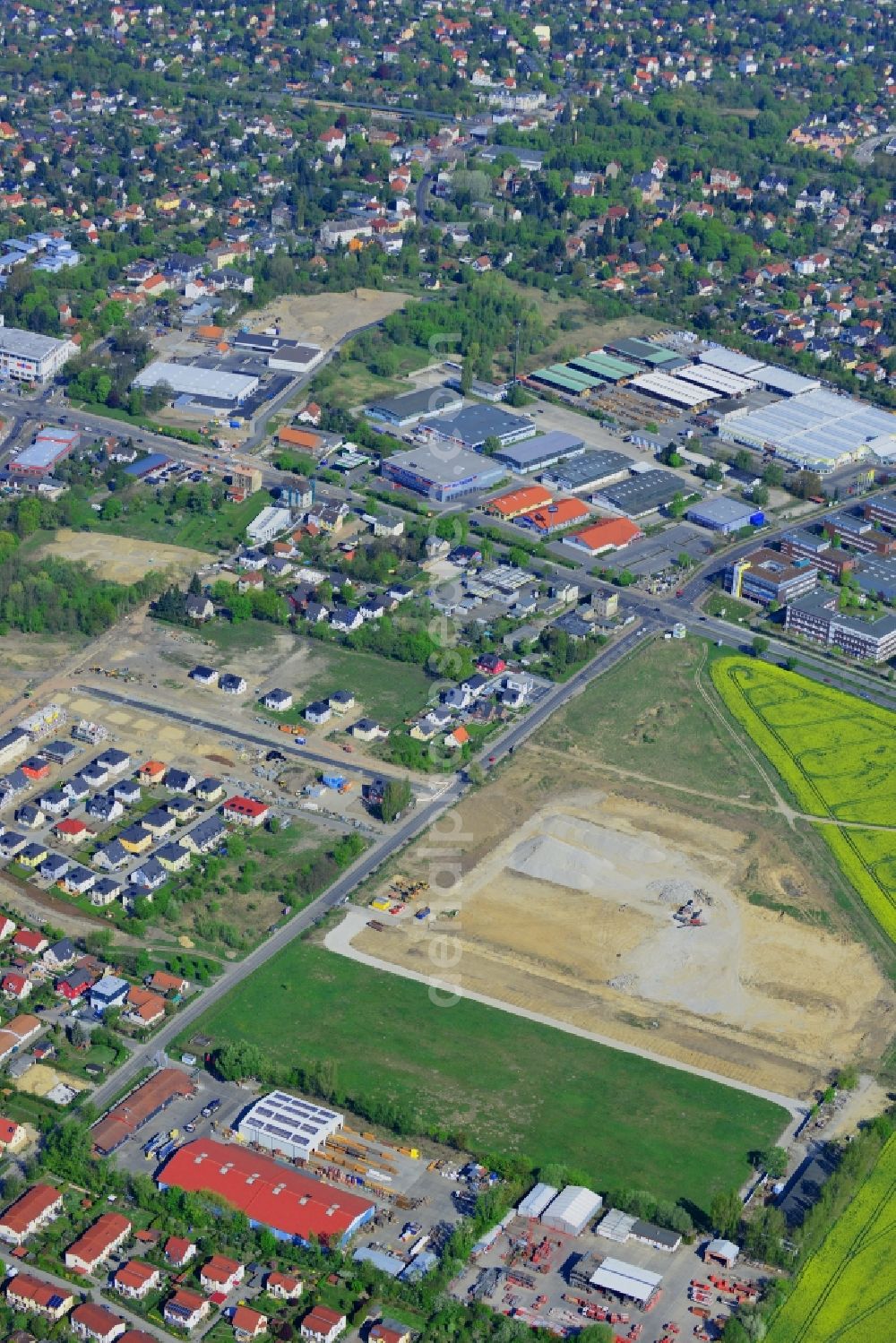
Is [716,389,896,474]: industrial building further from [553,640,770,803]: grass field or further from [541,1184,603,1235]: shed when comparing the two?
[541,1184,603,1235]: shed

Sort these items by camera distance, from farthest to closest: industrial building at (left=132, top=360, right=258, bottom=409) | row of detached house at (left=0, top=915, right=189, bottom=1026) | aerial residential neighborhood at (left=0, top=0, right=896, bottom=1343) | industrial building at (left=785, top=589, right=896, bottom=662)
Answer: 1. industrial building at (left=132, top=360, right=258, bottom=409)
2. industrial building at (left=785, top=589, right=896, bottom=662)
3. row of detached house at (left=0, top=915, right=189, bottom=1026)
4. aerial residential neighborhood at (left=0, top=0, right=896, bottom=1343)

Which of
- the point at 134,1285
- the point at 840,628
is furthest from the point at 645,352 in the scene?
the point at 134,1285

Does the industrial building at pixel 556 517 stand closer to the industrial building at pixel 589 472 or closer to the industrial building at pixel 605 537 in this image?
the industrial building at pixel 605 537

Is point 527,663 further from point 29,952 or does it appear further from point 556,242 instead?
point 556,242

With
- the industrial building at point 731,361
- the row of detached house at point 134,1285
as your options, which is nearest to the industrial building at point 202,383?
the industrial building at point 731,361

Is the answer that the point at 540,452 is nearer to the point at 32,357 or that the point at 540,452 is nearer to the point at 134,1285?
the point at 32,357

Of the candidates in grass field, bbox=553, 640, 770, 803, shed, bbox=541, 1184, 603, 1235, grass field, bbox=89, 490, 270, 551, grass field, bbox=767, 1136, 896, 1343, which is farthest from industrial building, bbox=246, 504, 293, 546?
grass field, bbox=767, 1136, 896, 1343

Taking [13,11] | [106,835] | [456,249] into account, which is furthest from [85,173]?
[106,835]
